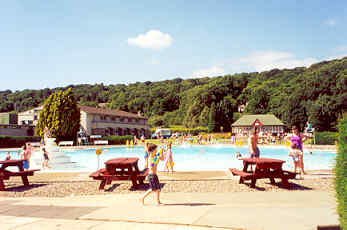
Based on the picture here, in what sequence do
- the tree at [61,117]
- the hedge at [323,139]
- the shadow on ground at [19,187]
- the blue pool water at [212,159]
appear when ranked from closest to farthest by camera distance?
the shadow on ground at [19,187], the blue pool water at [212,159], the hedge at [323,139], the tree at [61,117]

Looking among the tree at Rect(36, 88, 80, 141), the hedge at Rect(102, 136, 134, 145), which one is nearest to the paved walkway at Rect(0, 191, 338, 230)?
the tree at Rect(36, 88, 80, 141)

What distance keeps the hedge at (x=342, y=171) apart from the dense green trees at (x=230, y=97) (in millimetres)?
40926

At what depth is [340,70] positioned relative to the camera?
197 feet

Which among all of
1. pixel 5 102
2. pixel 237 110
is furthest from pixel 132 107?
pixel 5 102

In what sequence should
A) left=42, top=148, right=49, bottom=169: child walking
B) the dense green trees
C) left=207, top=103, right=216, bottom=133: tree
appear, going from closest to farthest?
Result: 1. left=42, top=148, right=49, bottom=169: child walking
2. the dense green trees
3. left=207, top=103, right=216, bottom=133: tree

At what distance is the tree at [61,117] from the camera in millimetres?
39469

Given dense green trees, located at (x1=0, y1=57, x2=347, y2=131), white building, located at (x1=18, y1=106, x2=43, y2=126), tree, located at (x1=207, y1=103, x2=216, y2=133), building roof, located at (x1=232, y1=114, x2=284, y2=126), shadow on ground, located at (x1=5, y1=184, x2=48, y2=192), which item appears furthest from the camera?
tree, located at (x1=207, y1=103, x2=216, y2=133)

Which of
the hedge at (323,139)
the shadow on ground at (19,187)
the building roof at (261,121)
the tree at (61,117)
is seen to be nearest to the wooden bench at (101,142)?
the tree at (61,117)

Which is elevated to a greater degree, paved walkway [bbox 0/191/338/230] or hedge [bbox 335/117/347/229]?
hedge [bbox 335/117/347/229]

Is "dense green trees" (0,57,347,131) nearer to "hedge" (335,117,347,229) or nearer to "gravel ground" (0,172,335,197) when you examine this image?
"gravel ground" (0,172,335,197)

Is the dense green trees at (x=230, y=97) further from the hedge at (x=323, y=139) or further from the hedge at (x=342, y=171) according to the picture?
the hedge at (x=342, y=171)

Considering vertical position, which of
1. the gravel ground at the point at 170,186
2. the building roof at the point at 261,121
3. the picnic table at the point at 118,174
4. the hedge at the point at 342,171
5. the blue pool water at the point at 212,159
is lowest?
the blue pool water at the point at 212,159

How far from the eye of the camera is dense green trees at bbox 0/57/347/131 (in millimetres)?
58241

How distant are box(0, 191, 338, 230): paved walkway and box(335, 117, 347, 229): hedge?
3.83 feet
